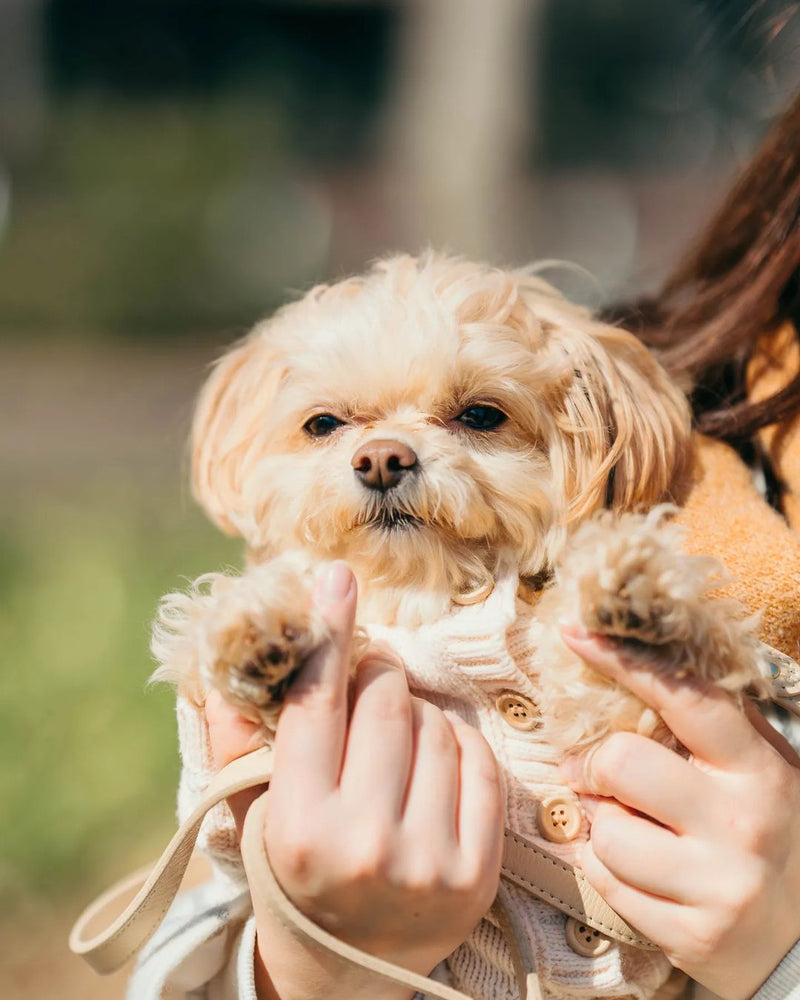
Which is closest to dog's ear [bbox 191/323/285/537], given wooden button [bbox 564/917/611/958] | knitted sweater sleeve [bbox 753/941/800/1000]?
wooden button [bbox 564/917/611/958]

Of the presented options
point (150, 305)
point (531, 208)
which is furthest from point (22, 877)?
point (531, 208)

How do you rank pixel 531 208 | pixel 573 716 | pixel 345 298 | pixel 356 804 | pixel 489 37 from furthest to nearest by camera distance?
pixel 531 208 < pixel 489 37 < pixel 345 298 < pixel 573 716 < pixel 356 804

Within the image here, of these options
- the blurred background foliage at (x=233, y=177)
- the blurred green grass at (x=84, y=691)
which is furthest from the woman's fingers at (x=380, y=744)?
the blurred background foliage at (x=233, y=177)

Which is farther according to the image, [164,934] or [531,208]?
[531,208]

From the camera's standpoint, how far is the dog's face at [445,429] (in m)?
1.92

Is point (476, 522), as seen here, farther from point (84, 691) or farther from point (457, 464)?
point (84, 691)

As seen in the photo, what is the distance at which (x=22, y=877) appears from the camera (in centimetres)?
372

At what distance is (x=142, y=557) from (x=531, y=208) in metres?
7.90

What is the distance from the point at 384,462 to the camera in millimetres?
1862

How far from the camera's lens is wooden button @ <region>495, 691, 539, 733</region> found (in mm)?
1783

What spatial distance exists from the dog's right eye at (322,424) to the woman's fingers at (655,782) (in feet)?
2.98

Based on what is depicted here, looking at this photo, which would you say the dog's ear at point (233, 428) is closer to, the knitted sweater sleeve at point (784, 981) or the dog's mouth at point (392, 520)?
the dog's mouth at point (392, 520)

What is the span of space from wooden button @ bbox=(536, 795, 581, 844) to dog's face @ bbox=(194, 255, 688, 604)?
0.46 m

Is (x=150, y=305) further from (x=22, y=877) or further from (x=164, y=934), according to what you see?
(x=164, y=934)
